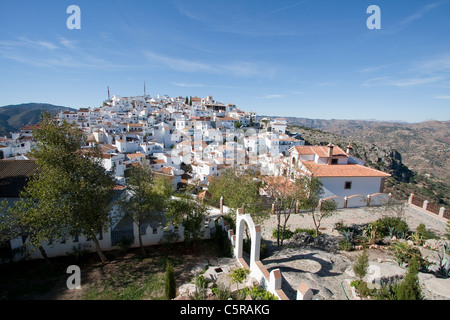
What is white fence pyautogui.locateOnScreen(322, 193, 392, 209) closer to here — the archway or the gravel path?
the gravel path

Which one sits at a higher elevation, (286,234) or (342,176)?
(342,176)

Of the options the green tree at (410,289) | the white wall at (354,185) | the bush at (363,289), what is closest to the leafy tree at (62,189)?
the bush at (363,289)

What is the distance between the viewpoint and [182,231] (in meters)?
14.2

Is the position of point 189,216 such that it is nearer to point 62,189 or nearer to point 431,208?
point 62,189

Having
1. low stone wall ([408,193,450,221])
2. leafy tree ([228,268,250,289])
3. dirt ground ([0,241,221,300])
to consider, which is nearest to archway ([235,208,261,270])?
leafy tree ([228,268,250,289])

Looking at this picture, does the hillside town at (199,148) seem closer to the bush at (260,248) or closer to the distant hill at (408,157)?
the bush at (260,248)

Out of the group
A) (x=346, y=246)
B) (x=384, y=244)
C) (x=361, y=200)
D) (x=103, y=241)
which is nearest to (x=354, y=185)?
(x=361, y=200)

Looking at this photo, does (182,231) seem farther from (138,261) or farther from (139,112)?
(139,112)

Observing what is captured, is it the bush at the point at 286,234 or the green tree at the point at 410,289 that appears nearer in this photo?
the green tree at the point at 410,289

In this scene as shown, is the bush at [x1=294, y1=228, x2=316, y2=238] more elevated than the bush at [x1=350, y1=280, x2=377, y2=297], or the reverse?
the bush at [x1=350, y1=280, x2=377, y2=297]

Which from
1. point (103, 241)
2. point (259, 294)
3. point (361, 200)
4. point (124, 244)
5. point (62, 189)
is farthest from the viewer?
point (361, 200)

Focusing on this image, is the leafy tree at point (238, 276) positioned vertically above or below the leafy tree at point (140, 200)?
below
